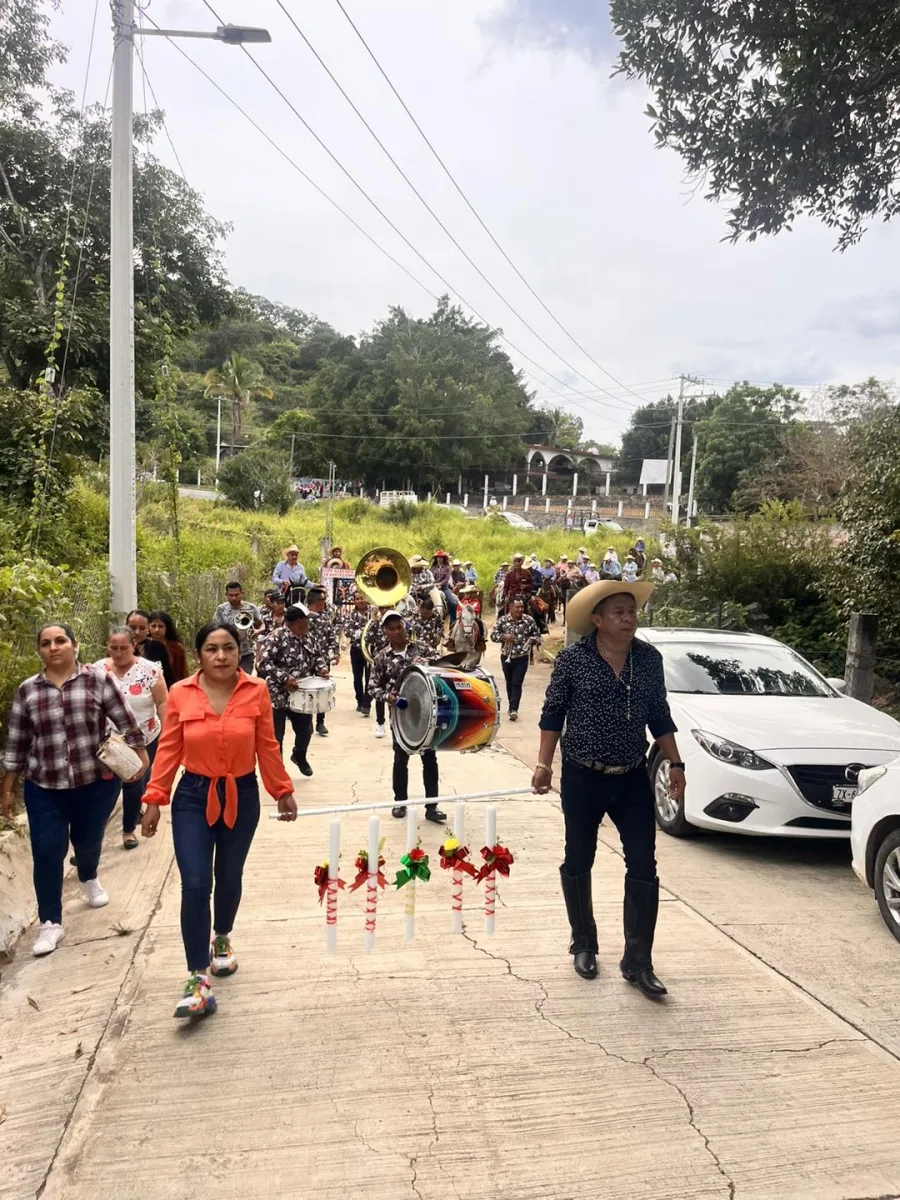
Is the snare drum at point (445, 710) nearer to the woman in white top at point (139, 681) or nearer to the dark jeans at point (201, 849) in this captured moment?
the woman in white top at point (139, 681)

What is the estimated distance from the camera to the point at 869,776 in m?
5.26

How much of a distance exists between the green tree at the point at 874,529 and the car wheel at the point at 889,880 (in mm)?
5677

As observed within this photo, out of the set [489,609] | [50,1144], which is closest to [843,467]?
[489,609]

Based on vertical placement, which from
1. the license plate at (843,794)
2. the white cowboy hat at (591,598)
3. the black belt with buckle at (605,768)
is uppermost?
the white cowboy hat at (591,598)

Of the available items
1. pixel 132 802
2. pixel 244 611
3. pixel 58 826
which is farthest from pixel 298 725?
pixel 58 826

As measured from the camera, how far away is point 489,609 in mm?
25719

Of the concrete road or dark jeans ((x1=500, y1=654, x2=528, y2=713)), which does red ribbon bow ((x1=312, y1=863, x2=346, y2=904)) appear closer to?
the concrete road

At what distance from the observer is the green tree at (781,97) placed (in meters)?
7.43

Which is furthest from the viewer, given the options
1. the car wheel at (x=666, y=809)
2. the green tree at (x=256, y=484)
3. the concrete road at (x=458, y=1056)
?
the green tree at (x=256, y=484)

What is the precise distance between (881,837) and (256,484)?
35.5 meters

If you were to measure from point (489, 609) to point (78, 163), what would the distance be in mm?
14836

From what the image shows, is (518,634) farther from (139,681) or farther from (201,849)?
(201,849)

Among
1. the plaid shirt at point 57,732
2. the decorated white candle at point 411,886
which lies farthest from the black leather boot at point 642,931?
the plaid shirt at point 57,732

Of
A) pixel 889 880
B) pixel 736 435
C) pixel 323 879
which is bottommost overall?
pixel 889 880
